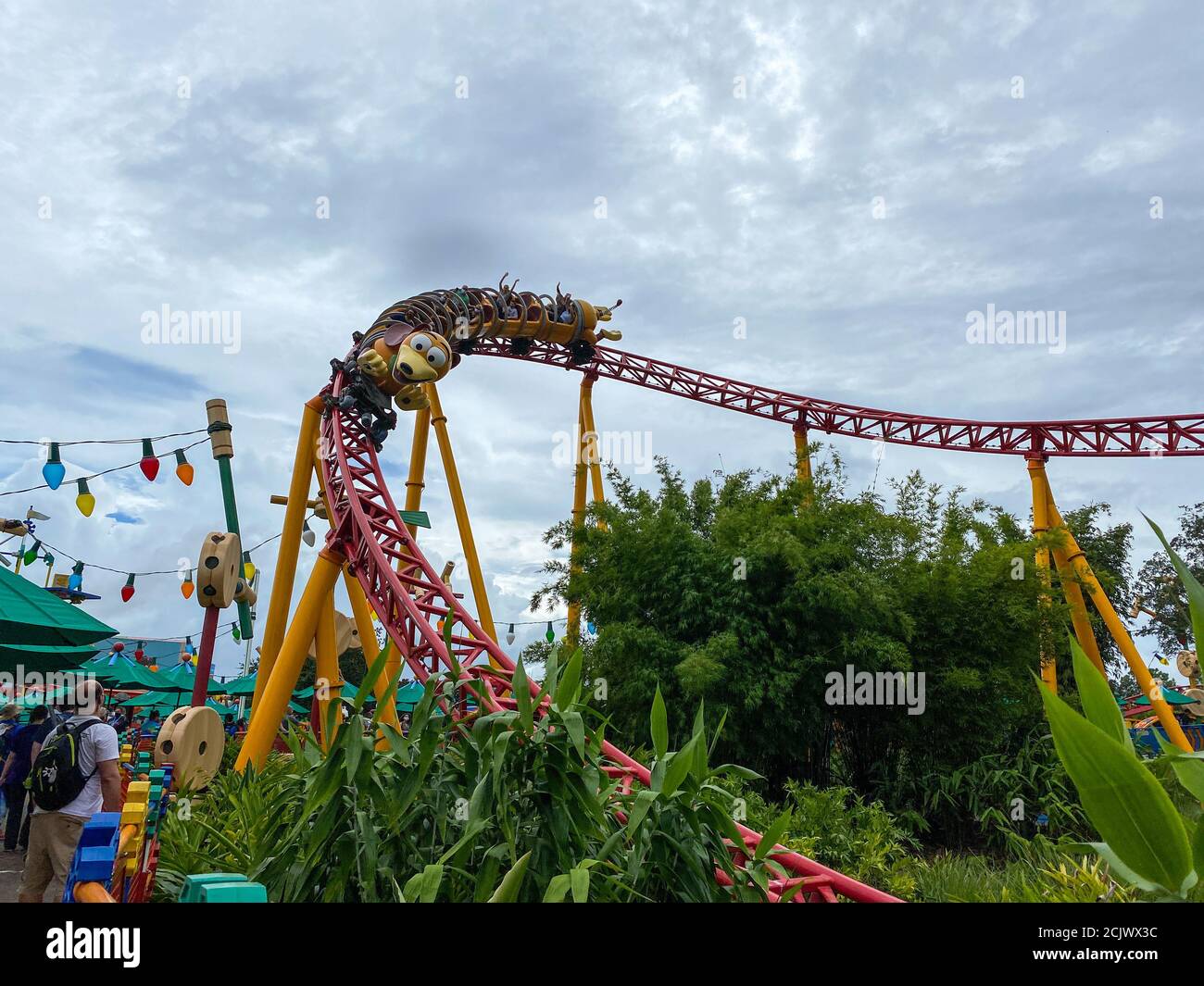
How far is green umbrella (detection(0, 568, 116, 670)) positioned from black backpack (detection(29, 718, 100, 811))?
2300 millimetres

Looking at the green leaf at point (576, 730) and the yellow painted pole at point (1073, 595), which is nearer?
the green leaf at point (576, 730)

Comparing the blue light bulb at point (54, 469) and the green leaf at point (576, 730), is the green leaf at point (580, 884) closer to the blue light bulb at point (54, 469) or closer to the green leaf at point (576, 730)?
the green leaf at point (576, 730)

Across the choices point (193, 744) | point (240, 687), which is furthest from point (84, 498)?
point (240, 687)

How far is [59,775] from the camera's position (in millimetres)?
4258

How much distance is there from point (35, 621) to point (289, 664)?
2.12 metres

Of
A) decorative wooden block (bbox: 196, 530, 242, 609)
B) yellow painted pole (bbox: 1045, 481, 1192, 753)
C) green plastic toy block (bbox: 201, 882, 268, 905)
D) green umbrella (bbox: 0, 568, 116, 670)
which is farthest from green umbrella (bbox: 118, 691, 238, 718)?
green plastic toy block (bbox: 201, 882, 268, 905)

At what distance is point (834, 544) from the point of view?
30.3ft

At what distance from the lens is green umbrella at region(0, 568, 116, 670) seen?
20.5 feet

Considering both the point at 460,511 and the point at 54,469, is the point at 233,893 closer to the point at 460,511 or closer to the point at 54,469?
the point at 54,469

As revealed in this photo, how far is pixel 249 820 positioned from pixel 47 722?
8.14 ft

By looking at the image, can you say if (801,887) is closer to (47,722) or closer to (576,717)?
(576,717)

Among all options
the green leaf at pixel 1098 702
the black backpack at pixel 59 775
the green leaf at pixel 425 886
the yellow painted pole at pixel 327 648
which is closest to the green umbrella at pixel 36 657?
the yellow painted pole at pixel 327 648

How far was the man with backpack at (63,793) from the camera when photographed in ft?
13.9

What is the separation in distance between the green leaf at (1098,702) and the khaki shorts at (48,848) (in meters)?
4.65
